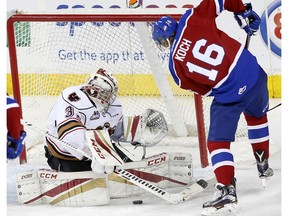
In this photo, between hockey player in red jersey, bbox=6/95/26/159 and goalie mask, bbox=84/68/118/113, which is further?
goalie mask, bbox=84/68/118/113

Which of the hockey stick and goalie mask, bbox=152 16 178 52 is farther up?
goalie mask, bbox=152 16 178 52

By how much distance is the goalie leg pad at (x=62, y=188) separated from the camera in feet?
9.78

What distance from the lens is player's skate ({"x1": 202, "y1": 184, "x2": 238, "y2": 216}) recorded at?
2.71m

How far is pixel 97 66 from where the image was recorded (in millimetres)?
4230

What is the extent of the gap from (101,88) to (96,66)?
119 centimetres

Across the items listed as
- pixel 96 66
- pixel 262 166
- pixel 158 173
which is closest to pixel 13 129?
pixel 158 173

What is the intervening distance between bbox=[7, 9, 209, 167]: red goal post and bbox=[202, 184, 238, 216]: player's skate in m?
1.09

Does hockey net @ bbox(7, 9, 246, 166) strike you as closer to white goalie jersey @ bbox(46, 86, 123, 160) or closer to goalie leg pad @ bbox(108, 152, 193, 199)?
goalie leg pad @ bbox(108, 152, 193, 199)

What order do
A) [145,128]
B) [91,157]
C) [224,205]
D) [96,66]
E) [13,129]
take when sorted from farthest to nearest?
1. [96,66]
2. [145,128]
3. [91,157]
4. [224,205]
5. [13,129]

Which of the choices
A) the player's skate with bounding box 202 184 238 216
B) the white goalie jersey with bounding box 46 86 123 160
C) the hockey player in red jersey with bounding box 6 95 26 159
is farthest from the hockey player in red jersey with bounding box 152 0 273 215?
the hockey player in red jersey with bounding box 6 95 26 159

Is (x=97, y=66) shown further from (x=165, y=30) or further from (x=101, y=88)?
(x=165, y=30)

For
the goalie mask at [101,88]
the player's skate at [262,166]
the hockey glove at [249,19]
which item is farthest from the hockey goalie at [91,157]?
the hockey glove at [249,19]
